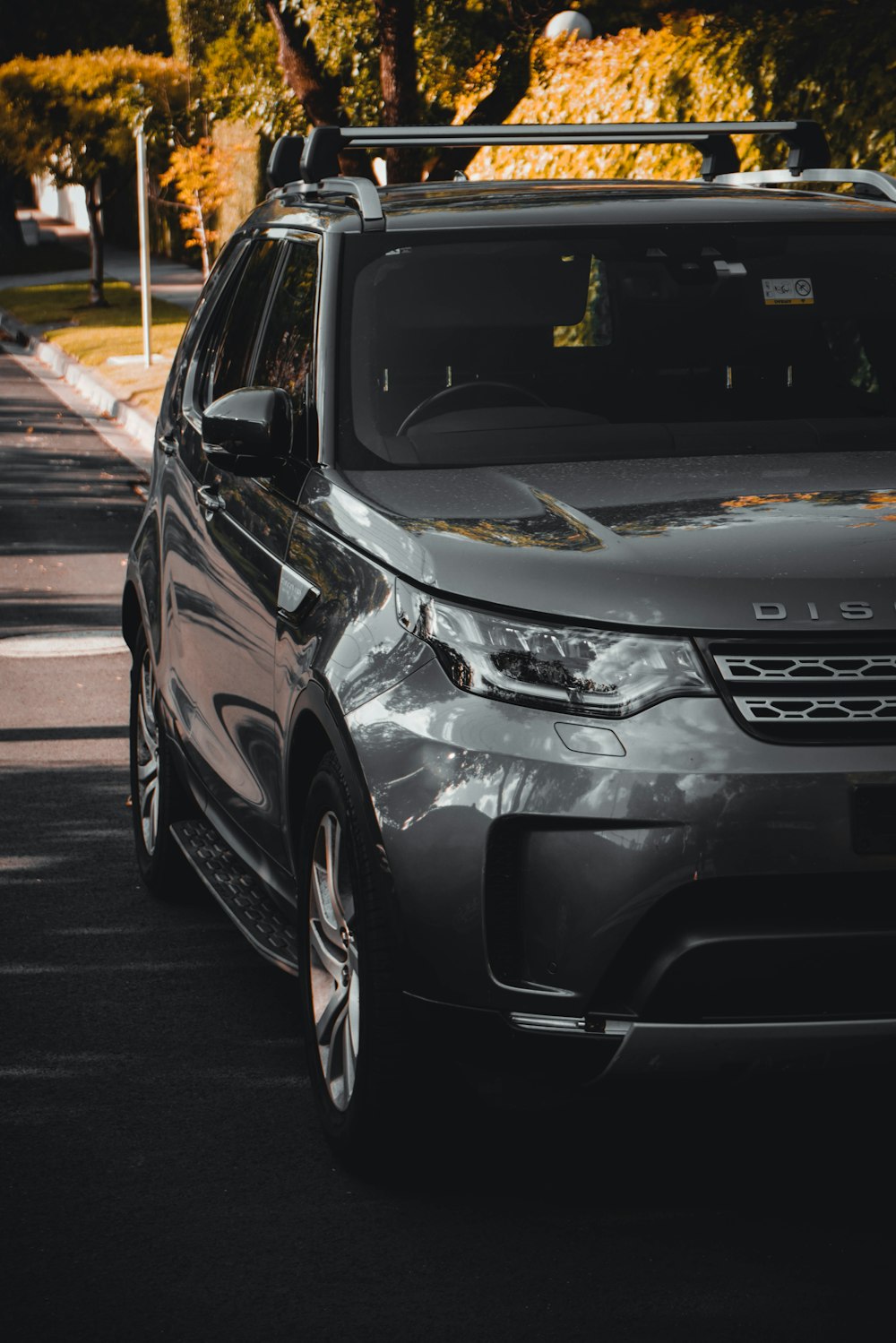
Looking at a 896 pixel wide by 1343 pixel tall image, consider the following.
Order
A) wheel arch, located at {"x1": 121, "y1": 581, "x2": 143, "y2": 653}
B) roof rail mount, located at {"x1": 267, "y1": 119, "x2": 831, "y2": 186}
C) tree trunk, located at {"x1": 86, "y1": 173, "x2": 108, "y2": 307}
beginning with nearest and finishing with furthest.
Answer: roof rail mount, located at {"x1": 267, "y1": 119, "x2": 831, "y2": 186} < wheel arch, located at {"x1": 121, "y1": 581, "x2": 143, "y2": 653} < tree trunk, located at {"x1": 86, "y1": 173, "x2": 108, "y2": 307}

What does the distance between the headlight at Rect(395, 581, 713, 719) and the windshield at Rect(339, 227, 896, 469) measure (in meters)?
0.91

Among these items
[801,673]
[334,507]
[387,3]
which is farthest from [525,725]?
[387,3]

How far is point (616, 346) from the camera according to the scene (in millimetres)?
5023

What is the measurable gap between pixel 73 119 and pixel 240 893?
32.2 metres

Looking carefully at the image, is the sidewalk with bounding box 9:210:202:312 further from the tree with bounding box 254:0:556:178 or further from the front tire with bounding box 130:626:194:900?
the front tire with bounding box 130:626:194:900

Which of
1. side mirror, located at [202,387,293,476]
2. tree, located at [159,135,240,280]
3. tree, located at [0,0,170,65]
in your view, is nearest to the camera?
side mirror, located at [202,387,293,476]

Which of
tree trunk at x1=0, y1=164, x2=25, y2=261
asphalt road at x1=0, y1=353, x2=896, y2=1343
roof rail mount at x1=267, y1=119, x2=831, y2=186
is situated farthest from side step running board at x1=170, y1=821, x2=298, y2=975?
tree trunk at x1=0, y1=164, x2=25, y2=261

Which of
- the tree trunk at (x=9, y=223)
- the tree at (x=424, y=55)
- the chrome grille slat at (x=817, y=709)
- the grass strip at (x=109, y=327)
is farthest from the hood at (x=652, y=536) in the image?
the tree trunk at (x=9, y=223)

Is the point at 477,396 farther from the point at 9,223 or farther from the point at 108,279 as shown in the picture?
the point at 9,223

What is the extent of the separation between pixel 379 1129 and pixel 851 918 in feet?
3.56

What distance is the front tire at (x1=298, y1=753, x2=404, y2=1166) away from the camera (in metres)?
3.82

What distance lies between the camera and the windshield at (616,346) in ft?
15.3

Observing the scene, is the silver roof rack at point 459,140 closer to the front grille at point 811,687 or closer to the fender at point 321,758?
the fender at point 321,758

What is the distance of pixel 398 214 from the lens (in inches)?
197
